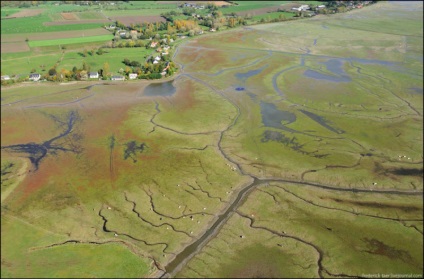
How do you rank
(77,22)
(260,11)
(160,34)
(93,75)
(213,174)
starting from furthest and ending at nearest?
(260,11) → (77,22) → (160,34) → (93,75) → (213,174)

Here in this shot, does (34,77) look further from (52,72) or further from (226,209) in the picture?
(226,209)

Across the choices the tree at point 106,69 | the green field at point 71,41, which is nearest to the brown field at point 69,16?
the green field at point 71,41

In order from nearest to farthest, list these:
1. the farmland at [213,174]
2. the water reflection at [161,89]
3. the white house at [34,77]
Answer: the farmland at [213,174], the water reflection at [161,89], the white house at [34,77]

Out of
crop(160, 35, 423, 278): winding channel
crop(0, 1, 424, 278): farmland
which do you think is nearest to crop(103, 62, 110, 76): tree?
crop(0, 1, 424, 278): farmland

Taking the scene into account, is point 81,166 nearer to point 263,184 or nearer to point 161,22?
point 263,184

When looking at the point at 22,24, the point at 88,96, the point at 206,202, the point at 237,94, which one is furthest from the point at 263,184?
the point at 22,24

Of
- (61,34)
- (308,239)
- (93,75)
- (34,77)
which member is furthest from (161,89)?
(308,239)

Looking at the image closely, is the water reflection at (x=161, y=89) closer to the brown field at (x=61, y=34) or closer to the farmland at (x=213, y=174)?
the farmland at (x=213, y=174)

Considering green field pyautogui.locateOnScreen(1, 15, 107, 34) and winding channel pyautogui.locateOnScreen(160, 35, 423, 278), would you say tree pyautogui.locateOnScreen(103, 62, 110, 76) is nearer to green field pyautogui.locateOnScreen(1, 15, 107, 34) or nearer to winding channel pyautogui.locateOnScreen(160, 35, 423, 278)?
green field pyautogui.locateOnScreen(1, 15, 107, 34)
